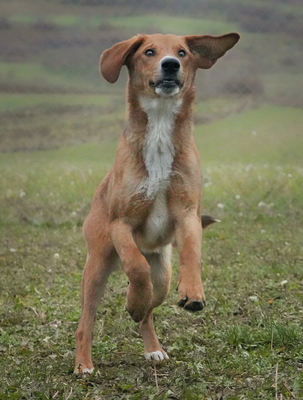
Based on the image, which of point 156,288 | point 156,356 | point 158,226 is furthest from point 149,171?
point 156,356

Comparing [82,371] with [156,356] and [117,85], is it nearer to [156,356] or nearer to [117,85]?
[156,356]

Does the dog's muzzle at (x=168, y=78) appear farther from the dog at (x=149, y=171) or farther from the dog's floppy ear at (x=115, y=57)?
the dog's floppy ear at (x=115, y=57)

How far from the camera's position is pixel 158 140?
450 centimetres

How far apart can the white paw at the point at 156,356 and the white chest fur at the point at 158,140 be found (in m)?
1.18

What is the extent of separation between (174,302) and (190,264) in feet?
6.55

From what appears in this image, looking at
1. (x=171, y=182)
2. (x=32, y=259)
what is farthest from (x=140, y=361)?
(x=32, y=259)

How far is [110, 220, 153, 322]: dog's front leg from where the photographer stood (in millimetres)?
4152

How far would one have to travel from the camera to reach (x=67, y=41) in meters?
15.0

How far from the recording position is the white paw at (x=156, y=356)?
468 cm

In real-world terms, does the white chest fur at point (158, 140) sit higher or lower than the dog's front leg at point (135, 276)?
higher

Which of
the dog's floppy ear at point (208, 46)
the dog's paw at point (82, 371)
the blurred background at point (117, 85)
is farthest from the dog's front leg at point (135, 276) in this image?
the blurred background at point (117, 85)

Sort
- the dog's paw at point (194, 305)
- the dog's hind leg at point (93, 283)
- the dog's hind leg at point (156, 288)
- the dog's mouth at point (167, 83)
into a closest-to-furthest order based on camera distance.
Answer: the dog's paw at point (194, 305) < the dog's mouth at point (167, 83) < the dog's hind leg at point (93, 283) < the dog's hind leg at point (156, 288)

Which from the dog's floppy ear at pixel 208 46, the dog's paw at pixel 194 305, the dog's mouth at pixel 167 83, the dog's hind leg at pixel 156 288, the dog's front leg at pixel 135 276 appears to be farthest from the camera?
the dog's hind leg at pixel 156 288

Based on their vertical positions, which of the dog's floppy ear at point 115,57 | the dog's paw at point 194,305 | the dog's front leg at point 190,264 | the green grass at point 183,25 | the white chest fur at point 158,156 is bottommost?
the green grass at point 183,25
